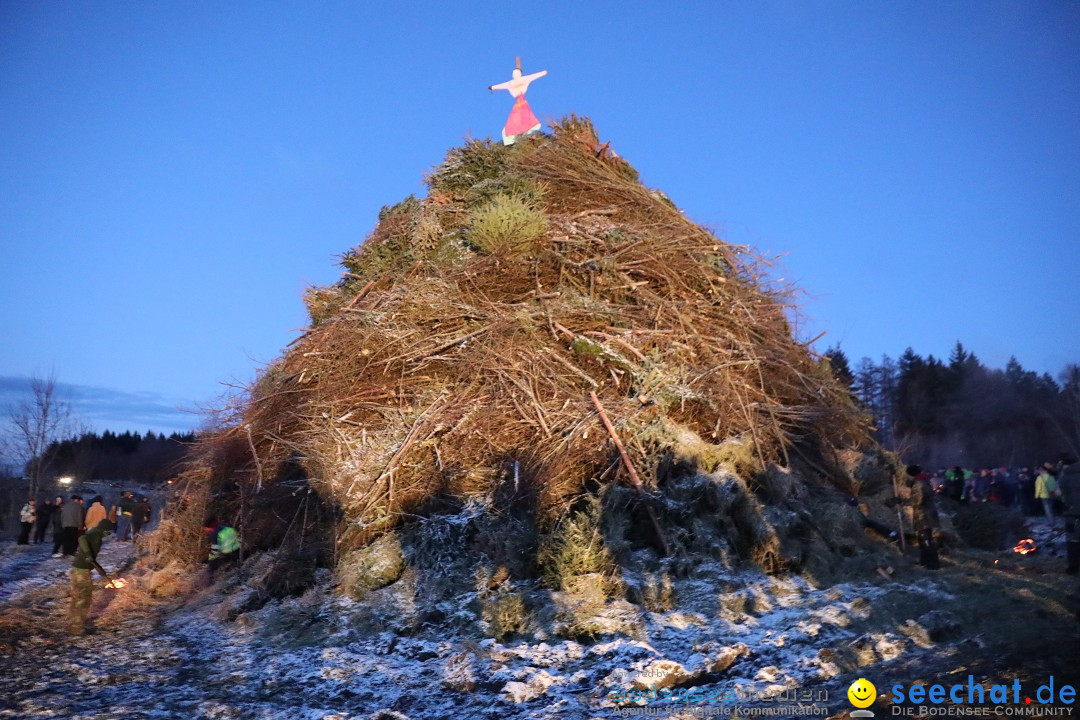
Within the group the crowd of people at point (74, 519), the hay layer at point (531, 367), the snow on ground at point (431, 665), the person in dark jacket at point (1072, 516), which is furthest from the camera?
the crowd of people at point (74, 519)

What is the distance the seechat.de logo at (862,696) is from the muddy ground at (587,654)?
0.17ft

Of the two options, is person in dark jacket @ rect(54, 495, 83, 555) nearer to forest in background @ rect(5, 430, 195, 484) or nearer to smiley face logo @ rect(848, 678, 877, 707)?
smiley face logo @ rect(848, 678, 877, 707)

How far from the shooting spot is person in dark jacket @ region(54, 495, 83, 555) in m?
12.6

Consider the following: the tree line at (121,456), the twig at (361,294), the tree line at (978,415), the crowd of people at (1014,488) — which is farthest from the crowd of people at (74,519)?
the tree line at (978,415)

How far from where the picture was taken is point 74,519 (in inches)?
495

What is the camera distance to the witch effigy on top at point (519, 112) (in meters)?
12.1

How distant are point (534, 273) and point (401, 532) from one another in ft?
12.4

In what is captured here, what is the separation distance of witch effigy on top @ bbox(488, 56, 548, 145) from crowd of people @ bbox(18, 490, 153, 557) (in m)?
8.33

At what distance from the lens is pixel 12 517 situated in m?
23.7

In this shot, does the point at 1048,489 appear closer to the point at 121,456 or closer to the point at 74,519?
the point at 74,519

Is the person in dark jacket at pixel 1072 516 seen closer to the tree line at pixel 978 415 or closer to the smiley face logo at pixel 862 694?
the smiley face logo at pixel 862 694

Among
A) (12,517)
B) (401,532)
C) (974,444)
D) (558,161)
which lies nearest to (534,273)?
(558,161)

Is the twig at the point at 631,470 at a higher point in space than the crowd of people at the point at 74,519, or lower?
higher

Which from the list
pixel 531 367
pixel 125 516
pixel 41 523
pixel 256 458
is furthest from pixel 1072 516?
pixel 41 523
